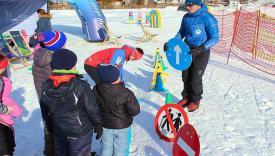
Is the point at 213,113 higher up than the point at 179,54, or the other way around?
the point at 179,54

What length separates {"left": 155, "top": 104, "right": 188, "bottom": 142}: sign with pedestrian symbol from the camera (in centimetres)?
423

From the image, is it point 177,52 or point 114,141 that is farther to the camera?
point 177,52

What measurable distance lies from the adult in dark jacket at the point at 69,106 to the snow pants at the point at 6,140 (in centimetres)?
46

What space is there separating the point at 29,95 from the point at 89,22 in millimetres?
8058

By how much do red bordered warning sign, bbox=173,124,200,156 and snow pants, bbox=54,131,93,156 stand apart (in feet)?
3.03

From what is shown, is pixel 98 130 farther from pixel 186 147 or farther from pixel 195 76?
pixel 195 76

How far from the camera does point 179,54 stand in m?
4.93

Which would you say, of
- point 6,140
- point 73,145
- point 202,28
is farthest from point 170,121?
point 6,140

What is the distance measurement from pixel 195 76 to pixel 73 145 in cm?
286

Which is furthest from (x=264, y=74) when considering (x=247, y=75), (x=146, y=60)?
(x=146, y=60)

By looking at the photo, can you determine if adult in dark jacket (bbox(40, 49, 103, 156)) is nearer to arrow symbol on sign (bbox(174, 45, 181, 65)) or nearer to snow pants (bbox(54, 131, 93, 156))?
snow pants (bbox(54, 131, 93, 156))

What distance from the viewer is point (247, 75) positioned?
8336 mm

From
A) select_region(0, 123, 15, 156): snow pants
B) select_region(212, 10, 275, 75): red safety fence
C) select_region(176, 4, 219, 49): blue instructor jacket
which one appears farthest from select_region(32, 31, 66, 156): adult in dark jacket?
select_region(212, 10, 275, 75): red safety fence

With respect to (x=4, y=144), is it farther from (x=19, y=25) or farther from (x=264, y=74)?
(x=19, y=25)
